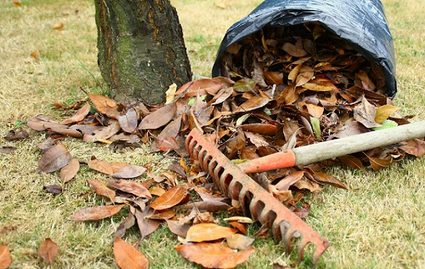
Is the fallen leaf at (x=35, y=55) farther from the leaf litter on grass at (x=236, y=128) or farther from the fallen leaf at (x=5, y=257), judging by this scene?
the fallen leaf at (x=5, y=257)

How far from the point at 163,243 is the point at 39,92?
5.78 feet

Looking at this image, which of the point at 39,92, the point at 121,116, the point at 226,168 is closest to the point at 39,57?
the point at 39,92

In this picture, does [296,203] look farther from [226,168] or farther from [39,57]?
[39,57]

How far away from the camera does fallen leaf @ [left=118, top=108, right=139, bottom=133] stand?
2559 millimetres

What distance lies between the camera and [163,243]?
180 cm

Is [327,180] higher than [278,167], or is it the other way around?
[278,167]

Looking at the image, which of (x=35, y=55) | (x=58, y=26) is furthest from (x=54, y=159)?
(x=58, y=26)

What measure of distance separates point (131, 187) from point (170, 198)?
18cm

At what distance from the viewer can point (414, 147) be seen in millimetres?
2271

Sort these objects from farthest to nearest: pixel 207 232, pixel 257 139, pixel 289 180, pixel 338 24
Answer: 1. pixel 338 24
2. pixel 257 139
3. pixel 289 180
4. pixel 207 232

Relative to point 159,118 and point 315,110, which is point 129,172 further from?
point 315,110

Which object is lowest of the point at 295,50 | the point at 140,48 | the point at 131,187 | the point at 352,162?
the point at 352,162

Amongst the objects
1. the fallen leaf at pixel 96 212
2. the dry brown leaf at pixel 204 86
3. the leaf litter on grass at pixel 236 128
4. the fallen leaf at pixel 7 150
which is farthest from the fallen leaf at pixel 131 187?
the dry brown leaf at pixel 204 86

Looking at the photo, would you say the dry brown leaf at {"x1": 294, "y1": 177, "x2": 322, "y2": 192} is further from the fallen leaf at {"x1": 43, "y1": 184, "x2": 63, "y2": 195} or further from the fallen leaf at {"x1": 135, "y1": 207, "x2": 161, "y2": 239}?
the fallen leaf at {"x1": 43, "y1": 184, "x2": 63, "y2": 195}
